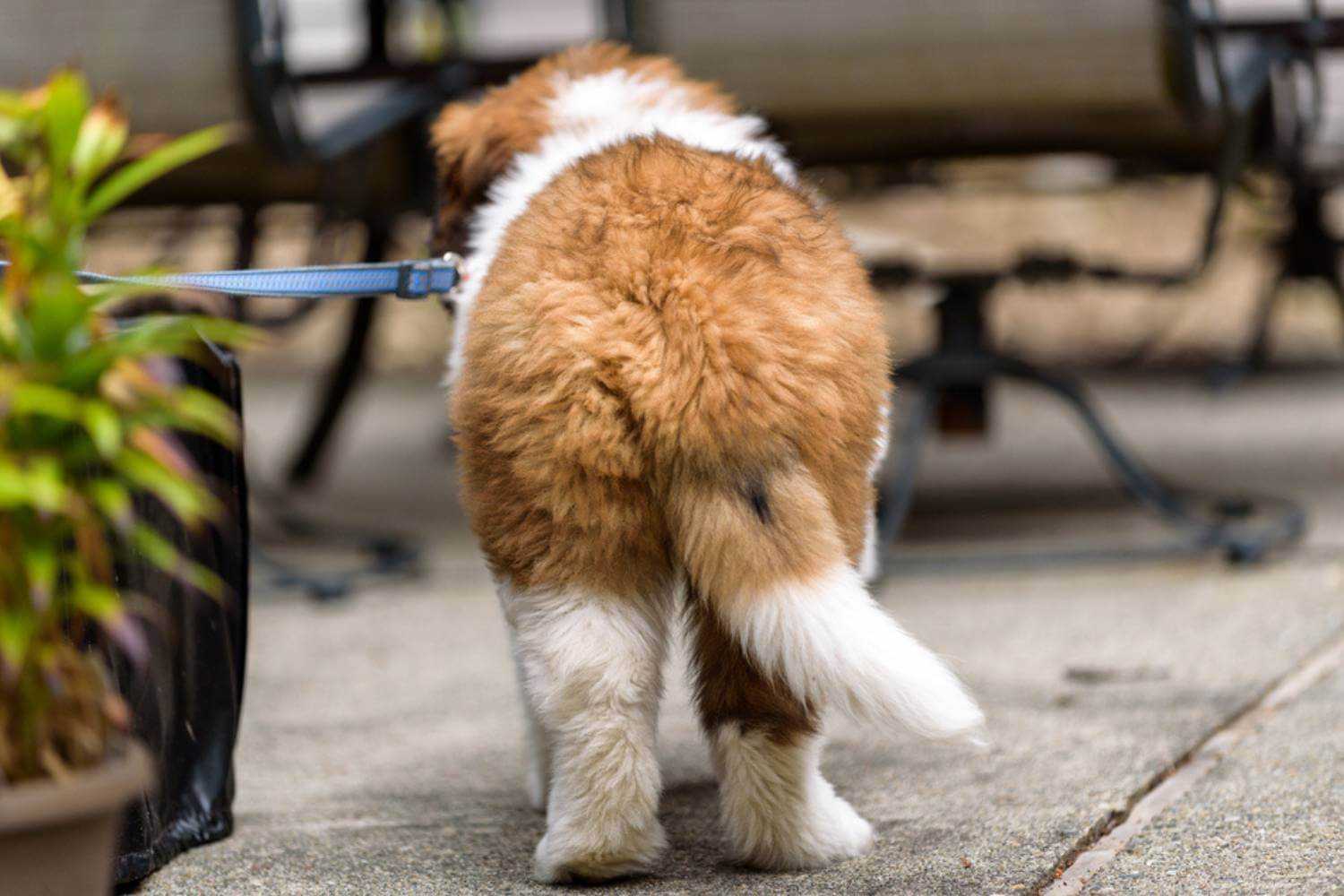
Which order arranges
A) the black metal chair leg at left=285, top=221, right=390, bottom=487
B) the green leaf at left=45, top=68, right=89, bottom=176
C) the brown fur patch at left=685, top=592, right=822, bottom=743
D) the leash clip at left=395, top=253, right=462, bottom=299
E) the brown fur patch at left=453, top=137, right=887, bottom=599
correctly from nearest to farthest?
the green leaf at left=45, top=68, right=89, bottom=176
the brown fur patch at left=453, top=137, right=887, bottom=599
the brown fur patch at left=685, top=592, right=822, bottom=743
the leash clip at left=395, top=253, right=462, bottom=299
the black metal chair leg at left=285, top=221, right=390, bottom=487

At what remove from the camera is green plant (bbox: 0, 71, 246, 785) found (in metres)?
1.53

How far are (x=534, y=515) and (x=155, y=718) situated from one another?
0.75 meters

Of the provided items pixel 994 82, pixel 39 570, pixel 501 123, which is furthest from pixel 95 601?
pixel 994 82

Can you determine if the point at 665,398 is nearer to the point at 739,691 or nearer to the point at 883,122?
the point at 739,691

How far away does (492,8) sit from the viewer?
9531 millimetres

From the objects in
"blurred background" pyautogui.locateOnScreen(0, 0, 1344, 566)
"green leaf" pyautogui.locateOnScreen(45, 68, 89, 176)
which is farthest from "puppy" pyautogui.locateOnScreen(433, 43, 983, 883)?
"blurred background" pyautogui.locateOnScreen(0, 0, 1344, 566)

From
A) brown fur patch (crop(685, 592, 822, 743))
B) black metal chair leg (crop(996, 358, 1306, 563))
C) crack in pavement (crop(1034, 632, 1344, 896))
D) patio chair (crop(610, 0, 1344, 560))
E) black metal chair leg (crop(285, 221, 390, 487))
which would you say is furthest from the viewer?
black metal chair leg (crop(285, 221, 390, 487))

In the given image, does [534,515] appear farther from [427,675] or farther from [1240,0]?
[1240,0]

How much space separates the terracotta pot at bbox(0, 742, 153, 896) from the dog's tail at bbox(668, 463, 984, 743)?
79 centimetres

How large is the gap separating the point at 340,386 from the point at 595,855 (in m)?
4.02

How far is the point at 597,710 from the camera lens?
7.37 feet

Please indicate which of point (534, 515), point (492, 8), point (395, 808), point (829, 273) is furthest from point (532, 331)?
point (492, 8)

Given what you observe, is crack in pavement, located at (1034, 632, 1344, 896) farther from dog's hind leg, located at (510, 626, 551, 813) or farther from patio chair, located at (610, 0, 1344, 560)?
patio chair, located at (610, 0, 1344, 560)

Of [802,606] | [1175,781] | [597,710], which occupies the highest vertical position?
[802,606]
